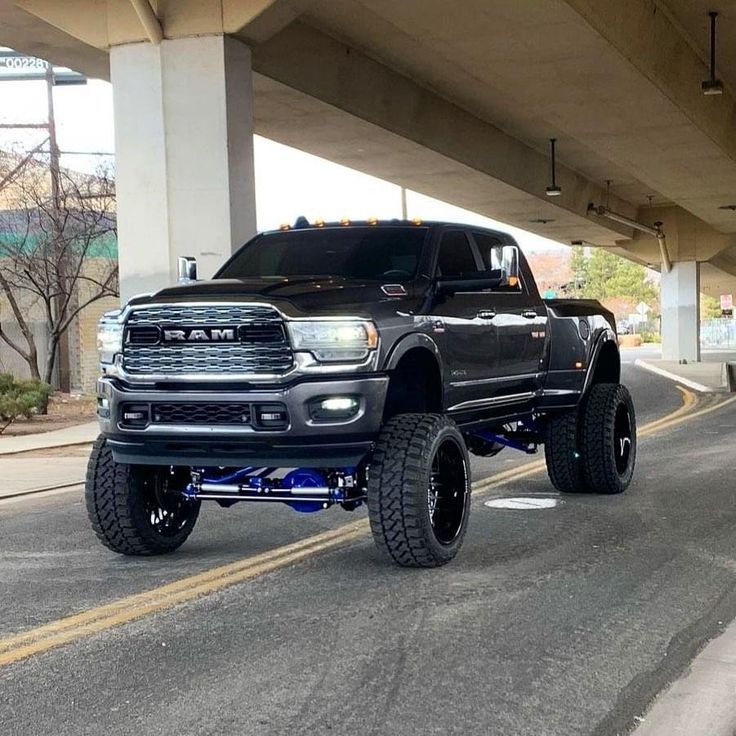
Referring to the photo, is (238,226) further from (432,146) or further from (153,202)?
(432,146)

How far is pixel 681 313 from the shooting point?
45.9 metres

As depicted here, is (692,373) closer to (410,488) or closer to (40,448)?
(40,448)

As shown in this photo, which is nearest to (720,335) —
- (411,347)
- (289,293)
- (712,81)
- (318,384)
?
(712,81)

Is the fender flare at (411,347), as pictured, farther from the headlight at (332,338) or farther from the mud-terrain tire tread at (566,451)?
the mud-terrain tire tread at (566,451)

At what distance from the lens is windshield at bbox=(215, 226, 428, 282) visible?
26.1 feet

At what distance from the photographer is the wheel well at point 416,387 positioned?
7324 mm

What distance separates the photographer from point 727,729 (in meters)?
4.36

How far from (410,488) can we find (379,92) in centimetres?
1332

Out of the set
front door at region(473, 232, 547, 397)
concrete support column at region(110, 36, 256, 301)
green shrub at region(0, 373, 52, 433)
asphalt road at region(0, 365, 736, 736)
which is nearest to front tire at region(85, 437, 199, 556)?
asphalt road at region(0, 365, 736, 736)

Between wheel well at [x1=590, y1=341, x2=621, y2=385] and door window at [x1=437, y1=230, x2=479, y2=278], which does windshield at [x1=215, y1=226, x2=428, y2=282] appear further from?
wheel well at [x1=590, y1=341, x2=621, y2=385]

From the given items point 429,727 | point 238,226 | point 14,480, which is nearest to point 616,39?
point 238,226

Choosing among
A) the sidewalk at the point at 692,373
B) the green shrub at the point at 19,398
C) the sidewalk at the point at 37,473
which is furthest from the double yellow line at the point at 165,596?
the sidewalk at the point at 692,373

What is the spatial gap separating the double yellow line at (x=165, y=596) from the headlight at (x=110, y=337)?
1522 millimetres

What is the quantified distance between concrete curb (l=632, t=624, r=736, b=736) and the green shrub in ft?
53.4
